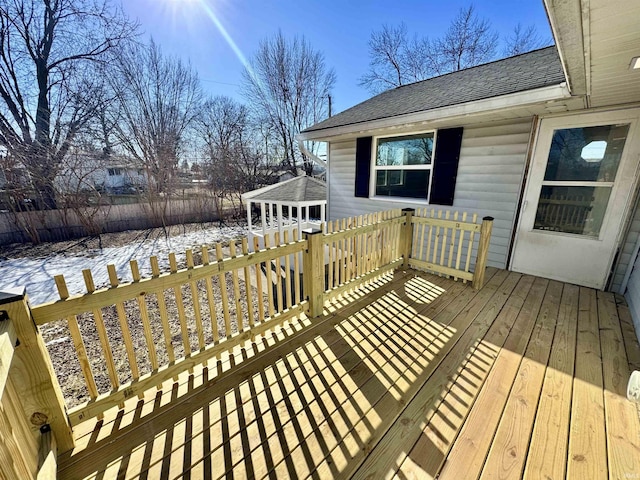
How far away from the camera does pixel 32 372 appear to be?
4.00ft

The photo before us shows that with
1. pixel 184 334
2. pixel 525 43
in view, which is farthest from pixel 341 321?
pixel 525 43

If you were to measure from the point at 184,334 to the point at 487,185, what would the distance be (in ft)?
14.6

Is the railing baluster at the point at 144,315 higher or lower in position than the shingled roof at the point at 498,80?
lower

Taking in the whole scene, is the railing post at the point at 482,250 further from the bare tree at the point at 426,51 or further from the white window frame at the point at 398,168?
the bare tree at the point at 426,51

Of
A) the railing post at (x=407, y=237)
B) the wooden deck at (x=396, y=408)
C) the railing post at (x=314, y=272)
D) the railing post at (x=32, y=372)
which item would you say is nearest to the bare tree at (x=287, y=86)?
the railing post at (x=407, y=237)

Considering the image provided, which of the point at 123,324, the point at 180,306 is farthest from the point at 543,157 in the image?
the point at 123,324

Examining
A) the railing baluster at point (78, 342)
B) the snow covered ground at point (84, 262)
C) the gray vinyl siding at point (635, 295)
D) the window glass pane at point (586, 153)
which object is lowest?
the snow covered ground at point (84, 262)

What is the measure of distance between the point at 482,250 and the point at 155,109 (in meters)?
13.7

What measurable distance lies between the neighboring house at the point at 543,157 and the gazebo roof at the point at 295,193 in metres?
1.86

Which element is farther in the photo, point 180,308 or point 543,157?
point 543,157

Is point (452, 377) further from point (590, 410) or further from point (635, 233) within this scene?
point (635, 233)

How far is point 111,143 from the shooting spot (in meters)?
9.84

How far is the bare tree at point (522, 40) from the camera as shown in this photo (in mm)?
10953

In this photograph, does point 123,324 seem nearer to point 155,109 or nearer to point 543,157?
point 543,157
